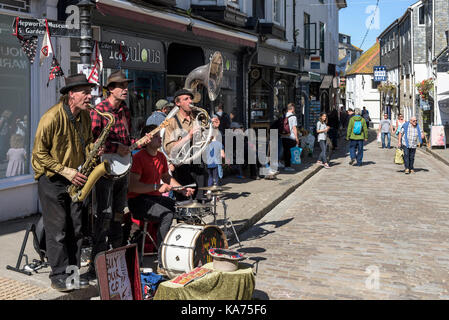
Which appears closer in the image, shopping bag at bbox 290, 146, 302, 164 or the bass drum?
the bass drum

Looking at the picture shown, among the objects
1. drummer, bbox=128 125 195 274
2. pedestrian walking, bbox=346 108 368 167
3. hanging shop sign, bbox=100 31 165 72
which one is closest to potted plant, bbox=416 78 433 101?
pedestrian walking, bbox=346 108 368 167

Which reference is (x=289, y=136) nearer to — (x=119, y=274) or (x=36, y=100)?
(x=36, y=100)

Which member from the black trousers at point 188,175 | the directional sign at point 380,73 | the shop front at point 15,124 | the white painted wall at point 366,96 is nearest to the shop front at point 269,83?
the shop front at point 15,124

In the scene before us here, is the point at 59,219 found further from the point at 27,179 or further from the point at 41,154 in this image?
the point at 27,179

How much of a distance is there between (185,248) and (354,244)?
3114 millimetres

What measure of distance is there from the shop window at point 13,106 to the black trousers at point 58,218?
12.2 feet

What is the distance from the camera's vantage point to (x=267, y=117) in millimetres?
21234

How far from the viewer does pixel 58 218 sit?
5262 millimetres

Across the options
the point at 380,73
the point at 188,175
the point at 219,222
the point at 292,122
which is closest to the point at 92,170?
the point at 188,175

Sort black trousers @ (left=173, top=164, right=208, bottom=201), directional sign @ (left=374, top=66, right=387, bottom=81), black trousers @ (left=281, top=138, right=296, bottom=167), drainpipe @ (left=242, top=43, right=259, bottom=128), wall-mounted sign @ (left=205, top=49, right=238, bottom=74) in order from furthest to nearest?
directional sign @ (left=374, top=66, right=387, bottom=81) < drainpipe @ (left=242, top=43, right=259, bottom=128) < black trousers @ (left=281, top=138, right=296, bottom=167) < wall-mounted sign @ (left=205, top=49, right=238, bottom=74) < black trousers @ (left=173, top=164, right=208, bottom=201)

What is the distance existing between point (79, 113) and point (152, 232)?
1.94 meters

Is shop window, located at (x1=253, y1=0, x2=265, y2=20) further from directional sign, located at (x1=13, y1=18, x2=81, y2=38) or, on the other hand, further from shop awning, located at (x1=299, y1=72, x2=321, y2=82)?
directional sign, located at (x1=13, y1=18, x2=81, y2=38)

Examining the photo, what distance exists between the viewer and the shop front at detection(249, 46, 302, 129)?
1931cm

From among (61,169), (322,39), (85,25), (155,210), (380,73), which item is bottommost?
(155,210)
